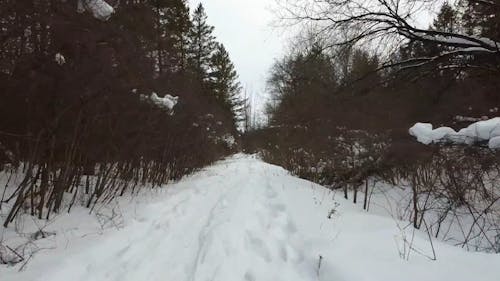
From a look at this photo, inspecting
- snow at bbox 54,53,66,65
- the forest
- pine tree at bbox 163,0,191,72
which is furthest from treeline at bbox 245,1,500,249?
snow at bbox 54,53,66,65

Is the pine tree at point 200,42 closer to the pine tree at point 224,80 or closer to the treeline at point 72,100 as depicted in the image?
the pine tree at point 224,80

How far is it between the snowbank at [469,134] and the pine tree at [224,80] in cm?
3529

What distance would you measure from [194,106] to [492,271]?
39.1ft

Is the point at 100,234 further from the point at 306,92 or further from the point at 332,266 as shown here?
the point at 306,92

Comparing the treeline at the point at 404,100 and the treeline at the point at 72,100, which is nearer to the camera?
Answer: the treeline at the point at 72,100

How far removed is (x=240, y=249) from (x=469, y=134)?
3.57 meters

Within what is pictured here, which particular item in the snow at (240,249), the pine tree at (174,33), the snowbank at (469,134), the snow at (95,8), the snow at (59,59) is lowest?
the snow at (240,249)

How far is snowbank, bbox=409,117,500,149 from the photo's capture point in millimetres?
6008

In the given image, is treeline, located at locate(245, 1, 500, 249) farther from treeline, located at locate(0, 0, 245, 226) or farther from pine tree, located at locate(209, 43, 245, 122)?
pine tree, located at locate(209, 43, 245, 122)

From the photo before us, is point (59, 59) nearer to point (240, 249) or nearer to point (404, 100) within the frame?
point (240, 249)

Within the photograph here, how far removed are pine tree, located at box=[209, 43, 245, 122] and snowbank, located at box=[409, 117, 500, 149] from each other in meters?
35.3

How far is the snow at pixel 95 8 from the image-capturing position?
6.17 meters

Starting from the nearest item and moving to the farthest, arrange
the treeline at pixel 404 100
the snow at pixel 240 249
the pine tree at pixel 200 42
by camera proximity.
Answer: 1. the snow at pixel 240 249
2. the treeline at pixel 404 100
3. the pine tree at pixel 200 42

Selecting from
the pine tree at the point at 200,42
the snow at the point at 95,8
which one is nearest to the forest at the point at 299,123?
the snow at the point at 95,8
